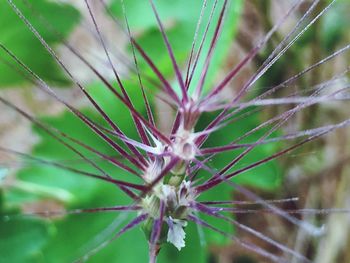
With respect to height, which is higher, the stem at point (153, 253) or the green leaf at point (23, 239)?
the green leaf at point (23, 239)

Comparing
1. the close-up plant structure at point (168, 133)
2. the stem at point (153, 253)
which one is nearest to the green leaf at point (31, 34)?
the close-up plant structure at point (168, 133)

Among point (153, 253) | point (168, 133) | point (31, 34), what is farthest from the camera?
point (31, 34)

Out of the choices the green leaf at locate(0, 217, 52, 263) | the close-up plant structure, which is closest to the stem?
the close-up plant structure

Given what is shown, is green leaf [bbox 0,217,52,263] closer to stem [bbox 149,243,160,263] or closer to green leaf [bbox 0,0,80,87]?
green leaf [bbox 0,0,80,87]

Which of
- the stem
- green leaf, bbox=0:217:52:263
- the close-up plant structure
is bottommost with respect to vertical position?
the stem

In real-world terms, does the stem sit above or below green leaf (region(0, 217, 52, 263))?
below

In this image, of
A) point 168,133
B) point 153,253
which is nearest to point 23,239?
point 168,133

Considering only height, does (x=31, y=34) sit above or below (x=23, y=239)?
above

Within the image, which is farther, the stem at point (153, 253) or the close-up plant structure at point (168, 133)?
the close-up plant structure at point (168, 133)

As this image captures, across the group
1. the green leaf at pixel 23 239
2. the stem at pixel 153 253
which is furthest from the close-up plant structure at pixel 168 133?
the stem at pixel 153 253

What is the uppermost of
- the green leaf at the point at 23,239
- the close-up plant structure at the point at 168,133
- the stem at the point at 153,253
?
the close-up plant structure at the point at 168,133

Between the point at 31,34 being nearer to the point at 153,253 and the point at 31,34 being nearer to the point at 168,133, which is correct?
the point at 168,133

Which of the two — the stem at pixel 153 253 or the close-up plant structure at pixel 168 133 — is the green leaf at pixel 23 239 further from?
the stem at pixel 153 253
